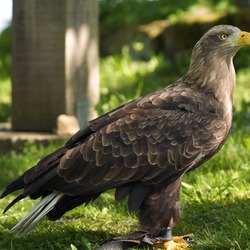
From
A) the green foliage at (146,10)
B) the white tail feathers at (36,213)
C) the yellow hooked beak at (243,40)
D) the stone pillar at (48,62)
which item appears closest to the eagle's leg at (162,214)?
the white tail feathers at (36,213)

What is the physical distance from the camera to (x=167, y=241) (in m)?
5.60

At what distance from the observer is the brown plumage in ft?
17.8

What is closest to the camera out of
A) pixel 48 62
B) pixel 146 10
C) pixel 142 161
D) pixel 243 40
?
pixel 142 161

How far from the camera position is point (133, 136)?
5488 millimetres

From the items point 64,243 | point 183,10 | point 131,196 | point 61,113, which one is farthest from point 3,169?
A: point 183,10

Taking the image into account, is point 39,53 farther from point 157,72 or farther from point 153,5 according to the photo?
point 153,5

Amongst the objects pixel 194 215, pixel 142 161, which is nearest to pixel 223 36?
pixel 142 161

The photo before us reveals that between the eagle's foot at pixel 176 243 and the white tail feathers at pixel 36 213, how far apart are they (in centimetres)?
78

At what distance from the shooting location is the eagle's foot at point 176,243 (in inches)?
219

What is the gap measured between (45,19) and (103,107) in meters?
1.26

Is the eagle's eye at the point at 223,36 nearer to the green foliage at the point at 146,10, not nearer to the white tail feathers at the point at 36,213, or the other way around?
the white tail feathers at the point at 36,213

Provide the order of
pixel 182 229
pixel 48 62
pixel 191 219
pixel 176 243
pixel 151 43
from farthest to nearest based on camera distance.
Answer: pixel 151 43 < pixel 48 62 < pixel 191 219 < pixel 182 229 < pixel 176 243

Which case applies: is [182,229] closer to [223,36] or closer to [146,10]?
[223,36]

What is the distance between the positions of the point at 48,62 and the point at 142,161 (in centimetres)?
435
